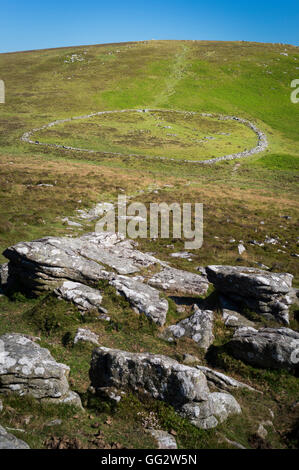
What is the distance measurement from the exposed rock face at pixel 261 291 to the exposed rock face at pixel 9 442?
→ 41.3ft

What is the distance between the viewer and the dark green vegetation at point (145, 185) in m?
9.46

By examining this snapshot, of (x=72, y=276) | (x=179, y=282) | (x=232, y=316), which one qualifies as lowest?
(x=232, y=316)

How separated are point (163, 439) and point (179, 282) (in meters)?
11.3

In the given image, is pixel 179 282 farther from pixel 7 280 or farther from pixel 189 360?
pixel 7 280

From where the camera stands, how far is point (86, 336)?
13242 mm

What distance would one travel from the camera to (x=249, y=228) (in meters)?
34.5

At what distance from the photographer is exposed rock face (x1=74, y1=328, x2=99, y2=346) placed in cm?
1307

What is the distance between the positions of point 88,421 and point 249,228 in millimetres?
29578

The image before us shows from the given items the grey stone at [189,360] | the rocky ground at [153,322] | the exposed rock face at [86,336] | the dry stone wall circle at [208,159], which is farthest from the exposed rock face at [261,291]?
the dry stone wall circle at [208,159]

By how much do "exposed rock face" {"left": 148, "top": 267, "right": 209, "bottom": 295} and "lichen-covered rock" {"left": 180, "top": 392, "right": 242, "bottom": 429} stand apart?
9.02 meters

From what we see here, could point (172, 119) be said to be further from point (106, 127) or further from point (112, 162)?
point (112, 162)

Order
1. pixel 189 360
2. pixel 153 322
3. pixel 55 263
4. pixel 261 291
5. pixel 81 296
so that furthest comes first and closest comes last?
pixel 55 263
pixel 261 291
pixel 81 296
pixel 153 322
pixel 189 360

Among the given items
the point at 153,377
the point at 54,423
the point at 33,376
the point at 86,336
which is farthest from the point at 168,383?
the point at 86,336

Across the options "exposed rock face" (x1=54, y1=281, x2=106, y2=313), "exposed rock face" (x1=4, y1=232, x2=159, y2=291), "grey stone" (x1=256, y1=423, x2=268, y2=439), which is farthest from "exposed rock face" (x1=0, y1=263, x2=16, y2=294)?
"grey stone" (x1=256, y1=423, x2=268, y2=439)
